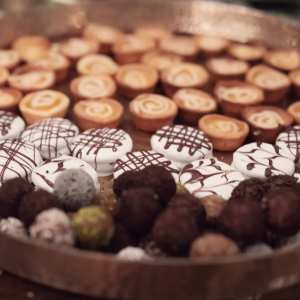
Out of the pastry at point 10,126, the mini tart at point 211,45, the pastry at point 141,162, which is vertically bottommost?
the pastry at point 10,126

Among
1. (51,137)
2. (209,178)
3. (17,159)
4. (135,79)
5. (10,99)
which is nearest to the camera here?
(209,178)

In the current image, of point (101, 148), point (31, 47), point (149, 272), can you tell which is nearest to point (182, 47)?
point (31, 47)

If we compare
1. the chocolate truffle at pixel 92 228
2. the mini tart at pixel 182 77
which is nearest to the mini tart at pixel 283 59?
the mini tart at pixel 182 77

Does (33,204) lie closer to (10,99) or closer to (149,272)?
(149,272)

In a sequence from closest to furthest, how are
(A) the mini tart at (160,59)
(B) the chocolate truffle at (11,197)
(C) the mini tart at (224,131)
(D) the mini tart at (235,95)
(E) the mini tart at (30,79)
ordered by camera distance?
1. (B) the chocolate truffle at (11,197)
2. (C) the mini tart at (224,131)
3. (D) the mini tart at (235,95)
4. (E) the mini tart at (30,79)
5. (A) the mini tart at (160,59)

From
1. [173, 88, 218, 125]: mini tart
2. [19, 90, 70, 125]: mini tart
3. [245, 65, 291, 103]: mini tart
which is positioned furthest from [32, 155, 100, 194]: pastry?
[245, 65, 291, 103]: mini tart

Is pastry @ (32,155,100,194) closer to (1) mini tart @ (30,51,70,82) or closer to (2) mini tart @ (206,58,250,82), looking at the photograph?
(1) mini tart @ (30,51,70,82)

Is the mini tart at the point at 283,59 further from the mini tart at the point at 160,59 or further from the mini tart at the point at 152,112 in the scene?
the mini tart at the point at 152,112
